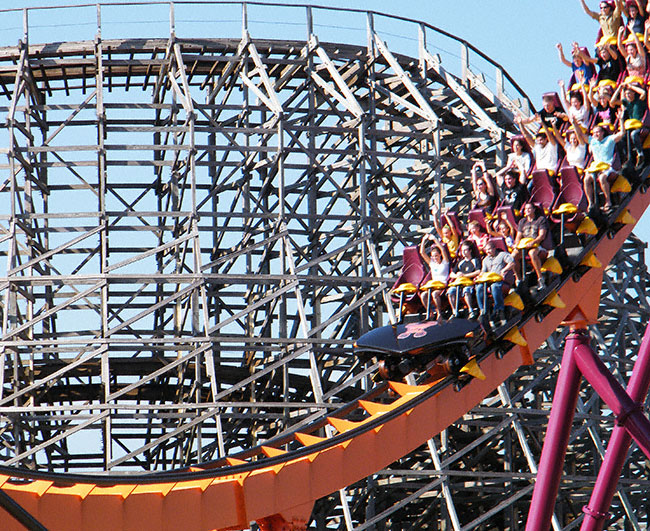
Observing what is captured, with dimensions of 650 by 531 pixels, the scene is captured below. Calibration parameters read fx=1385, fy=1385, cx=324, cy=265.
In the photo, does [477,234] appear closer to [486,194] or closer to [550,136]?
[486,194]

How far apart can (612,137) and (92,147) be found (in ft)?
26.8

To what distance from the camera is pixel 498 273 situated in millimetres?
12758

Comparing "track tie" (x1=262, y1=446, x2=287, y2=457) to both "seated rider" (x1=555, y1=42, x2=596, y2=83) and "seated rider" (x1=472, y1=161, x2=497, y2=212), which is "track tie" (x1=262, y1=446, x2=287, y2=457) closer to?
"seated rider" (x1=472, y1=161, x2=497, y2=212)

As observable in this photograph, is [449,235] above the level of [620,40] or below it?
below

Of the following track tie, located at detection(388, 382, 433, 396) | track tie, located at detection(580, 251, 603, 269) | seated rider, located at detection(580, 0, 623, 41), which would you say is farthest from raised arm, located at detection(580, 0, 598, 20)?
track tie, located at detection(388, 382, 433, 396)

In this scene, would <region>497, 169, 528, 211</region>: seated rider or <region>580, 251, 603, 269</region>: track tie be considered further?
<region>497, 169, 528, 211</region>: seated rider

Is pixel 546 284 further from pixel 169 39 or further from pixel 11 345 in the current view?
pixel 169 39

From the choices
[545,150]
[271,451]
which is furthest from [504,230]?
[271,451]

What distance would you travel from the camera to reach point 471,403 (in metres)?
12.5

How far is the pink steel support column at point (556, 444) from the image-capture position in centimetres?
1259

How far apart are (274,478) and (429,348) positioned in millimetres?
2040

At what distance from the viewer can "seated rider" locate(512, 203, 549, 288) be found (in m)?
12.8

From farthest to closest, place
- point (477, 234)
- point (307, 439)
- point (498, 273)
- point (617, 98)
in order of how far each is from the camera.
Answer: point (617, 98), point (477, 234), point (498, 273), point (307, 439)

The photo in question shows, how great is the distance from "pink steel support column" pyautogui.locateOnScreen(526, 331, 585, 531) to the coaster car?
1.24 m
